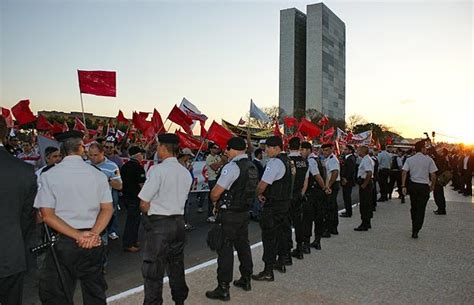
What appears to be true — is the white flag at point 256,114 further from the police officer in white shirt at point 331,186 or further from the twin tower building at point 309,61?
the twin tower building at point 309,61

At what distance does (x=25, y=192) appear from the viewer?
326 cm

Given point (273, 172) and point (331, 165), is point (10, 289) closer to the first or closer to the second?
point (273, 172)

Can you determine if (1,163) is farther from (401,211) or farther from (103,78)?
(401,211)

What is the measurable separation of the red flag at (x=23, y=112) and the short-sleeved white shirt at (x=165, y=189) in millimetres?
9756

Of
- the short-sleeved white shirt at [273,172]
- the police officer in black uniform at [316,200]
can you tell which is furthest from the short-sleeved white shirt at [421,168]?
the short-sleeved white shirt at [273,172]

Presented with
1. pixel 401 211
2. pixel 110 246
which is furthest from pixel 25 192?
pixel 401 211

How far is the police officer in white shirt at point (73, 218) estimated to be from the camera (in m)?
3.40

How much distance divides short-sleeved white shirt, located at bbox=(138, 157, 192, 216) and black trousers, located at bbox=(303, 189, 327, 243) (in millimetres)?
3800

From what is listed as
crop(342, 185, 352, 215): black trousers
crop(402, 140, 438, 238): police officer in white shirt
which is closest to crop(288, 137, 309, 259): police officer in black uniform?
crop(402, 140, 438, 238): police officer in white shirt

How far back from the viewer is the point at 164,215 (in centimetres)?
434

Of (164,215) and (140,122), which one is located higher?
(140,122)

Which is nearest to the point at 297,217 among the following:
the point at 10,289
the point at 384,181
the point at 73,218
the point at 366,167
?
the point at 366,167

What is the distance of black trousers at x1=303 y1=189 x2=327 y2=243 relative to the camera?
763 centimetres

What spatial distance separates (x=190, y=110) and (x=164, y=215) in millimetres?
8051
